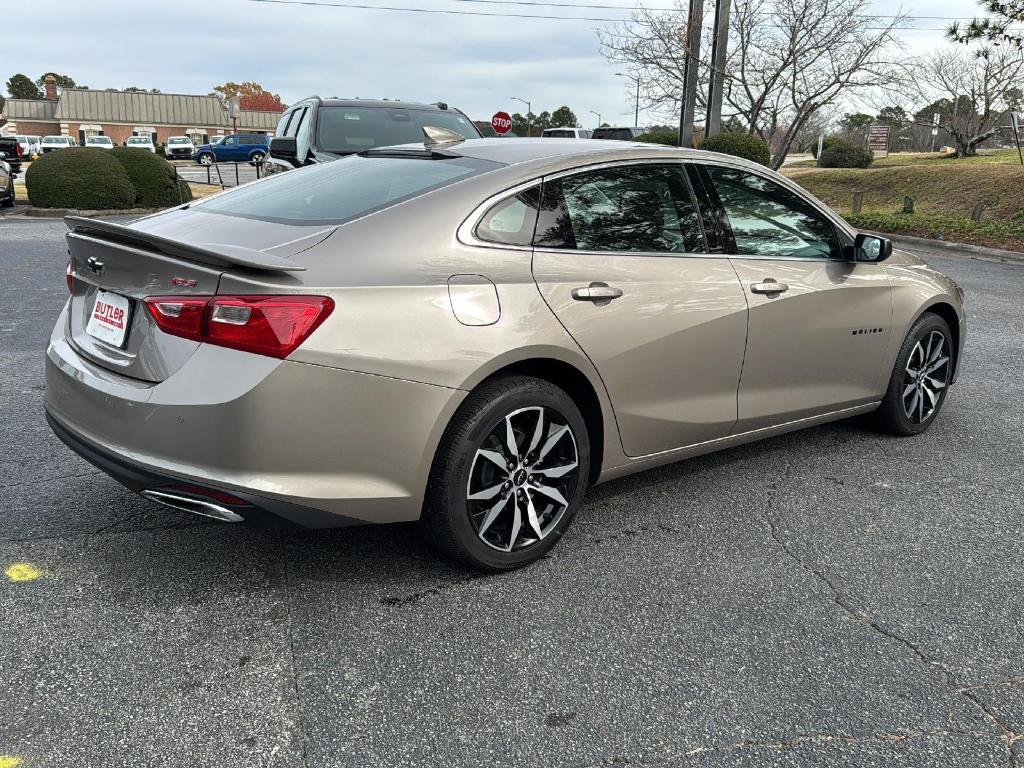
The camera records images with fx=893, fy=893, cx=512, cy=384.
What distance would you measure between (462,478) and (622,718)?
953 millimetres

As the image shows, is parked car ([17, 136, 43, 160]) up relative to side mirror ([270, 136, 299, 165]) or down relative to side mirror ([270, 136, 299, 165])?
up

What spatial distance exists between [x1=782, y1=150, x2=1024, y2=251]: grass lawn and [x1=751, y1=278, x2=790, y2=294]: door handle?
12.8m

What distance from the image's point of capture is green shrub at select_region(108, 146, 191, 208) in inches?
733

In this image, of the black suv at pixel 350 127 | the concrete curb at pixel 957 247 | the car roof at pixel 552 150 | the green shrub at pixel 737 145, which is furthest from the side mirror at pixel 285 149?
the green shrub at pixel 737 145

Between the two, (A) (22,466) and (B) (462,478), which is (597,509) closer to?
(B) (462,478)

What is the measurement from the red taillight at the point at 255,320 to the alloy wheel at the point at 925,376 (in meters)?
3.47

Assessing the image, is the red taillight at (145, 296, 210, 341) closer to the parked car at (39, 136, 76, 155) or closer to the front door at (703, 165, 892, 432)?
the front door at (703, 165, 892, 432)

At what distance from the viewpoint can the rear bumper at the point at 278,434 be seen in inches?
105

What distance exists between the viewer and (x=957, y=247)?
1544 centimetres

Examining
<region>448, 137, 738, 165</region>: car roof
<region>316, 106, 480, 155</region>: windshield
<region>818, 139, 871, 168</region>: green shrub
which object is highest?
<region>818, 139, 871, 168</region>: green shrub

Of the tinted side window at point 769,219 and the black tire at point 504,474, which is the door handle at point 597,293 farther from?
the tinted side window at point 769,219

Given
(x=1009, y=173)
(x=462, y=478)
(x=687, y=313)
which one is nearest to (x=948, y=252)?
(x=1009, y=173)

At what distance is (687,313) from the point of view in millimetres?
3650

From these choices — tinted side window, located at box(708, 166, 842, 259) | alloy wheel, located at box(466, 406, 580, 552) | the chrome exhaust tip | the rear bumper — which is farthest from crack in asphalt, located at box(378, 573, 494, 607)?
tinted side window, located at box(708, 166, 842, 259)
